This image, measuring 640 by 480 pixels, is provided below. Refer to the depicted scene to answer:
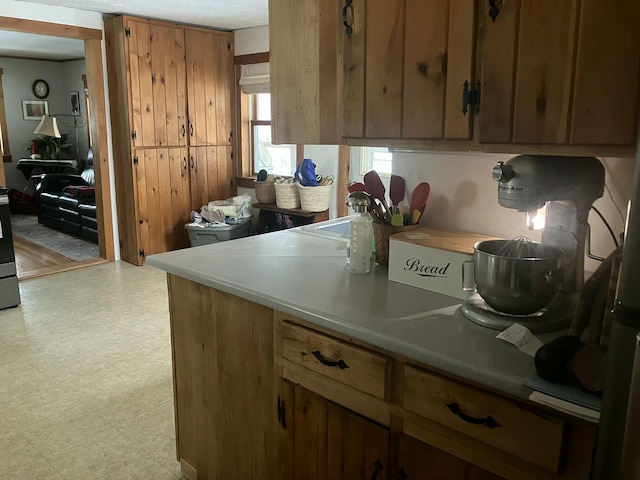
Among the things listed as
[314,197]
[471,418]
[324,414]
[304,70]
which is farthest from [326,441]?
[314,197]

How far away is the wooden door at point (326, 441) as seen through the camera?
1412mm

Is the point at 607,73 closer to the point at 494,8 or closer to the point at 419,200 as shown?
the point at 494,8

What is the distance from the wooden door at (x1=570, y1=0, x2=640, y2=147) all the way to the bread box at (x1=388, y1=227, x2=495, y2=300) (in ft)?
1.58

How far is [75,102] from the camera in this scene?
29.1ft

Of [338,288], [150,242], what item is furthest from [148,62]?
[338,288]

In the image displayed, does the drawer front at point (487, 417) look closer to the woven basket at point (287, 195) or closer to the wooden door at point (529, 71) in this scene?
the wooden door at point (529, 71)

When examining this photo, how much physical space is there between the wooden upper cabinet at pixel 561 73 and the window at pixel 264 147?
4.10 metres

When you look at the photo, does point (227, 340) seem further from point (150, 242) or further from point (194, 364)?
point (150, 242)

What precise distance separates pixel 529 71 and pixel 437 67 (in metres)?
0.26

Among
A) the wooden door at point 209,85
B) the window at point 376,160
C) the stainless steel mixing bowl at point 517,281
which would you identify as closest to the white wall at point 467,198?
the stainless steel mixing bowl at point 517,281

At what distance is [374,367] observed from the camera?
4.46ft

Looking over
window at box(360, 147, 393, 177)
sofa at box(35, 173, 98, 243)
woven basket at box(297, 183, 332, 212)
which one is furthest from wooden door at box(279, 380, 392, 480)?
sofa at box(35, 173, 98, 243)

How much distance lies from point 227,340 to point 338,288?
0.44 metres

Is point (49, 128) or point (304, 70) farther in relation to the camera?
point (49, 128)
